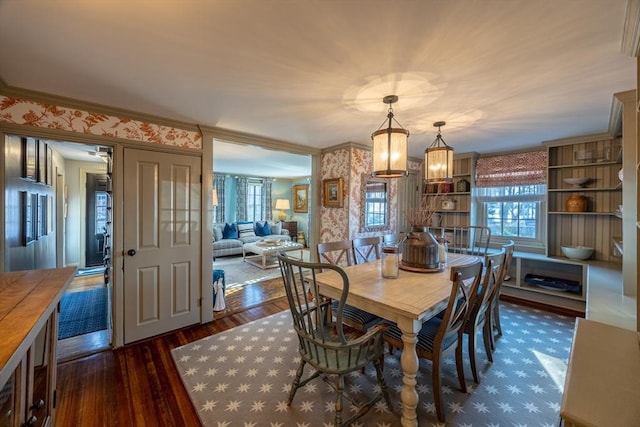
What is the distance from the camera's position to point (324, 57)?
1556mm

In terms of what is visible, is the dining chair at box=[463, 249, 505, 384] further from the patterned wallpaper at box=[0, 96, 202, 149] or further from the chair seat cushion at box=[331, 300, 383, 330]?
the patterned wallpaper at box=[0, 96, 202, 149]

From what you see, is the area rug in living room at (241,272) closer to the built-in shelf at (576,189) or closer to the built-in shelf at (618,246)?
the built-in shelf at (618,246)

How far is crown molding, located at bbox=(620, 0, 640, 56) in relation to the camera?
1132 mm

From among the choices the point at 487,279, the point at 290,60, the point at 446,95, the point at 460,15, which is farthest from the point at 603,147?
the point at 290,60

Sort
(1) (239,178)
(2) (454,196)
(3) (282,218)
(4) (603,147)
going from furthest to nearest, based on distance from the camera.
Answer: (3) (282,218), (1) (239,178), (2) (454,196), (4) (603,147)

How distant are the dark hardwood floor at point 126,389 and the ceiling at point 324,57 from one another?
225 cm

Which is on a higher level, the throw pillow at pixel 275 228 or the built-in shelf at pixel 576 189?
the built-in shelf at pixel 576 189

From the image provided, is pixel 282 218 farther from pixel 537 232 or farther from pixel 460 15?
pixel 460 15

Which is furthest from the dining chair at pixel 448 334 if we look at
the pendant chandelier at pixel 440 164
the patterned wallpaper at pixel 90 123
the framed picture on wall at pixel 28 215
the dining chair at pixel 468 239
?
the framed picture on wall at pixel 28 215

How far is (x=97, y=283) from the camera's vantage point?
4.19 metres

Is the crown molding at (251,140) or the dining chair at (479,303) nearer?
the dining chair at (479,303)

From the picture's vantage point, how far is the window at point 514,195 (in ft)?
12.6

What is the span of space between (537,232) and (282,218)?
258 inches

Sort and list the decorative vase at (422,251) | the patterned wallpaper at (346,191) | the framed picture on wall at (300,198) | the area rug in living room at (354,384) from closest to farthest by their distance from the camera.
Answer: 1. the area rug in living room at (354,384)
2. the decorative vase at (422,251)
3. the patterned wallpaper at (346,191)
4. the framed picture on wall at (300,198)
